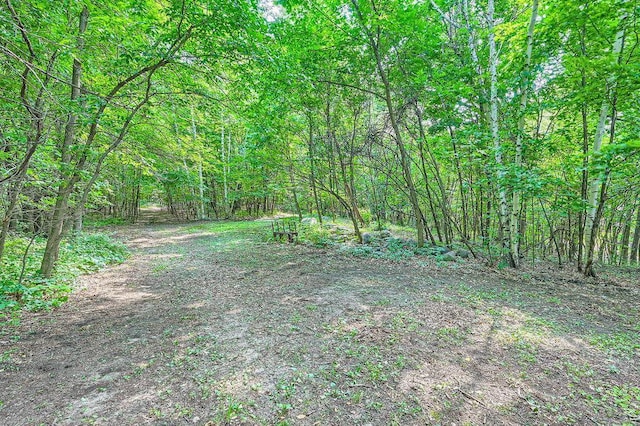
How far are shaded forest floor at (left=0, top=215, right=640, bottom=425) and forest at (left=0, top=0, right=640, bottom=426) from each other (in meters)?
0.02

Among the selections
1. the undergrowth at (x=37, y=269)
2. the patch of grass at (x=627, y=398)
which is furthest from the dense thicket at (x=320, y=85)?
the patch of grass at (x=627, y=398)

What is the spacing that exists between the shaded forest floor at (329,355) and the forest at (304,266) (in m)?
0.02

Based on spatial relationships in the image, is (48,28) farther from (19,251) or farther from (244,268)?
(244,268)

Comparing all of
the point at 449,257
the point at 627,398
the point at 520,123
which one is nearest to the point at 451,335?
the point at 627,398

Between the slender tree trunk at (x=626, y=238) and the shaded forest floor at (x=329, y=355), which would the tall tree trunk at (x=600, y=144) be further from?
the slender tree trunk at (x=626, y=238)

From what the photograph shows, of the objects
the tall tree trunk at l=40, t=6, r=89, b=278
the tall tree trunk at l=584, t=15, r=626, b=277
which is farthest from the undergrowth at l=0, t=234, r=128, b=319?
the tall tree trunk at l=584, t=15, r=626, b=277

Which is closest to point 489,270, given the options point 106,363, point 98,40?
point 106,363

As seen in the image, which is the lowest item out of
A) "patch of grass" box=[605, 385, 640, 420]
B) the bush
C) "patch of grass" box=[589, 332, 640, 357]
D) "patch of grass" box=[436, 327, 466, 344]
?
"patch of grass" box=[605, 385, 640, 420]

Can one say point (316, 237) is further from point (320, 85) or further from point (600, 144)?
point (600, 144)

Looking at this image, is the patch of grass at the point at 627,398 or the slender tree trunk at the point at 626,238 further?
the slender tree trunk at the point at 626,238

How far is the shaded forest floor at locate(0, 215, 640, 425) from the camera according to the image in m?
2.21

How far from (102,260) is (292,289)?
509 cm

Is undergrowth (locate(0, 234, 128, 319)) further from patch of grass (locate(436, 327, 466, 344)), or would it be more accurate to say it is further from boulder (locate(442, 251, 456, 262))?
boulder (locate(442, 251, 456, 262))

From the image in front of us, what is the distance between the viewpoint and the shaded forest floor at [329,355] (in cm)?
221
